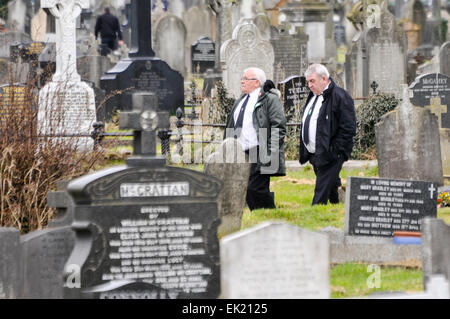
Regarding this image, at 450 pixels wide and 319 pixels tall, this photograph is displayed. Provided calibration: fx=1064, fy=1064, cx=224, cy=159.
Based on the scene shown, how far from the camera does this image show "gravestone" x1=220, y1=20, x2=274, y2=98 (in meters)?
20.8

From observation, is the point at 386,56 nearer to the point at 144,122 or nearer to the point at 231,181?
the point at 231,181

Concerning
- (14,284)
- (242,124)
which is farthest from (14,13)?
(14,284)

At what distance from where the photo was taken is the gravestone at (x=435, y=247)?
7.54 metres

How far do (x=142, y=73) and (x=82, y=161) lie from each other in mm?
10115

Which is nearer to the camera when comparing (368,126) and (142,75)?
(368,126)

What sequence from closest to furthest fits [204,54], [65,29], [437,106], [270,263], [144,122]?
[270,263] → [144,122] → [437,106] → [65,29] → [204,54]

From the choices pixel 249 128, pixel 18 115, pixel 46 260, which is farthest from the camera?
pixel 249 128

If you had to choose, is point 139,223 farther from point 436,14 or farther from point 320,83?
point 436,14

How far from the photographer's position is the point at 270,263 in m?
6.97

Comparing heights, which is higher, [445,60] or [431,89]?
[445,60]

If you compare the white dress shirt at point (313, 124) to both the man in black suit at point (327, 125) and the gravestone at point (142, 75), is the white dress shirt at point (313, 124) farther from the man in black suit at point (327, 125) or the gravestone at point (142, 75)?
the gravestone at point (142, 75)

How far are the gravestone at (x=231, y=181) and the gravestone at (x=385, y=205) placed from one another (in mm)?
1300

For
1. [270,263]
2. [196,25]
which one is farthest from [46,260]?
[196,25]

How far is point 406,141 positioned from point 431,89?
449cm
